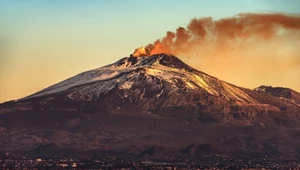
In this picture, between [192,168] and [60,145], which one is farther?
[60,145]

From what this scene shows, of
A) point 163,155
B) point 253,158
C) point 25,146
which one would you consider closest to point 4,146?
point 25,146

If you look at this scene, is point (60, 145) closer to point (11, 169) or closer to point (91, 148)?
point (91, 148)

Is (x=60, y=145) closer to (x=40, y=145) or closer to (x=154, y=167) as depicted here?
(x=40, y=145)

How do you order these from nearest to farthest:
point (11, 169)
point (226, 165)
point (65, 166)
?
point (11, 169), point (65, 166), point (226, 165)

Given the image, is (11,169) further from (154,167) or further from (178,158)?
(178,158)

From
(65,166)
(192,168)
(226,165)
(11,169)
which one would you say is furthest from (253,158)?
(11,169)

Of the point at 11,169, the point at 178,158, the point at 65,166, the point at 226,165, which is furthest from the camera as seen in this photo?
the point at 178,158

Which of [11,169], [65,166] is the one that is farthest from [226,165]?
[11,169]

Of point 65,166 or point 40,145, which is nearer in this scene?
point 65,166
